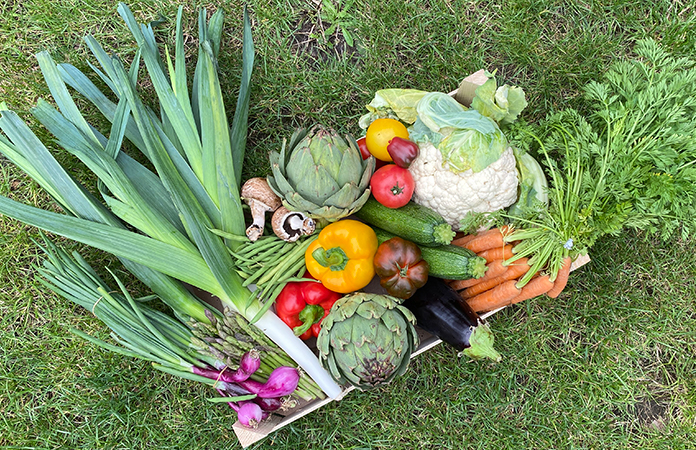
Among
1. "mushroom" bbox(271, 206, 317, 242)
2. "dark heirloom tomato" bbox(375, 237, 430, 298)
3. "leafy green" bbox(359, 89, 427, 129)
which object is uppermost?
"leafy green" bbox(359, 89, 427, 129)

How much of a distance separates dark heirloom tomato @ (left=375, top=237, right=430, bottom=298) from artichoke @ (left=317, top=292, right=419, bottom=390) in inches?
2.3

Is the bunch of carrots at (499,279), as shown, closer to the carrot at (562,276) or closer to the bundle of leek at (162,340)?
the carrot at (562,276)

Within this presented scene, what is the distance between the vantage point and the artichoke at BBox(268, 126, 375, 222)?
1.61 metres

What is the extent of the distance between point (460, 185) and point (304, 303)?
78 centimetres

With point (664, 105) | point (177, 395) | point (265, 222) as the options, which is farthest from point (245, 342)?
point (664, 105)

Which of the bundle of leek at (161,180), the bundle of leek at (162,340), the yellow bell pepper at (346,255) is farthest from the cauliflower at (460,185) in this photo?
the bundle of leek at (162,340)

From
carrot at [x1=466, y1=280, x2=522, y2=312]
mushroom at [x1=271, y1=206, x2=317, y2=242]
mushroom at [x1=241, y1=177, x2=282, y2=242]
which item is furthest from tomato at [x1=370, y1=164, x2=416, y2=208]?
carrot at [x1=466, y1=280, x2=522, y2=312]

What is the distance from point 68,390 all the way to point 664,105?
9.21 ft

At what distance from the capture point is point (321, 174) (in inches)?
63.1

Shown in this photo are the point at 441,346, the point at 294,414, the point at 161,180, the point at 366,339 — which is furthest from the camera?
the point at 441,346

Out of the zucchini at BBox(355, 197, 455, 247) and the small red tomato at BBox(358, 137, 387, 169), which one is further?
the small red tomato at BBox(358, 137, 387, 169)

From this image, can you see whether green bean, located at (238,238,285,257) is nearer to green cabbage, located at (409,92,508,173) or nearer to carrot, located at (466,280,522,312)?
green cabbage, located at (409,92,508,173)

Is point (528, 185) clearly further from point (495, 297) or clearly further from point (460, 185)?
point (495, 297)

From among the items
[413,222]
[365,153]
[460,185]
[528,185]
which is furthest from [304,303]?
[528,185]
